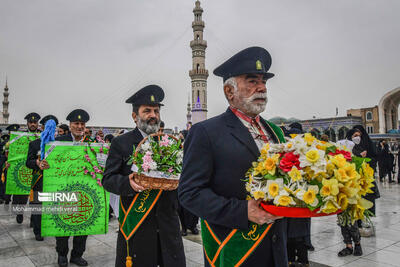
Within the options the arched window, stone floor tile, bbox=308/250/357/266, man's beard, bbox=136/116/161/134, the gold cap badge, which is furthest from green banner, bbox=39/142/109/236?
the arched window

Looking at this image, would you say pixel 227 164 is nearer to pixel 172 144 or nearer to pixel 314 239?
pixel 172 144

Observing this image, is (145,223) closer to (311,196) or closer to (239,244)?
(239,244)

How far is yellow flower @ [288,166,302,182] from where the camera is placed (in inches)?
60.7

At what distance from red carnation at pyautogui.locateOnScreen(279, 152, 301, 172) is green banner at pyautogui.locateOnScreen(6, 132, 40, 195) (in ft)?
21.6

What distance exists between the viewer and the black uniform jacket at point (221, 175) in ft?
6.25

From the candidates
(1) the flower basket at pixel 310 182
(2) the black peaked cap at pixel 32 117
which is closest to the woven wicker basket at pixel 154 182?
(1) the flower basket at pixel 310 182

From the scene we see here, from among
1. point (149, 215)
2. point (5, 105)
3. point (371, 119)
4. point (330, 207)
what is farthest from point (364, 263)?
point (5, 105)

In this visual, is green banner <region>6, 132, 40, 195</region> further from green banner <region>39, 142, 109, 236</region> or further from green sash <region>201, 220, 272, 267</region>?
green sash <region>201, 220, 272, 267</region>

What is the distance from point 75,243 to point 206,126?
3.54 m

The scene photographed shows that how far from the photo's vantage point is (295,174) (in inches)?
61.1

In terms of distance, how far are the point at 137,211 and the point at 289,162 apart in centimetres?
184

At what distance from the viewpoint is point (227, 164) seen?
6.47 feet

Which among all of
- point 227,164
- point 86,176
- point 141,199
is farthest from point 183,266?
point 86,176

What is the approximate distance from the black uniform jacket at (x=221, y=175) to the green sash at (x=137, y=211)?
1.11 m
